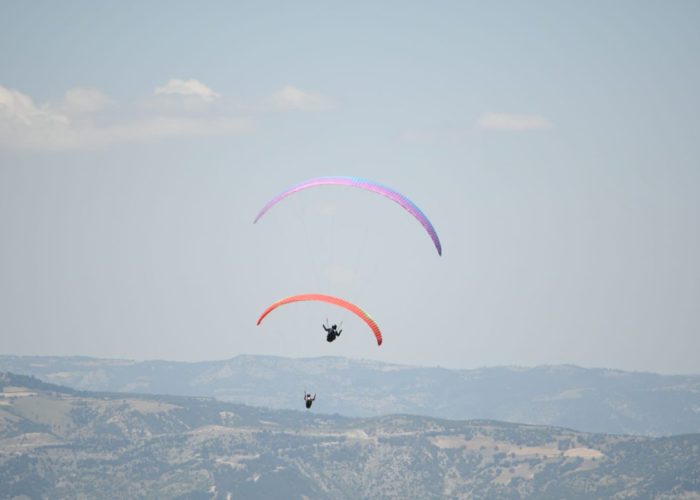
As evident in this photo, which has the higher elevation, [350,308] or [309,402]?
[350,308]

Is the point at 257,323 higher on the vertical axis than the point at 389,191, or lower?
lower

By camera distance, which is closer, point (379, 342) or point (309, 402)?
point (379, 342)

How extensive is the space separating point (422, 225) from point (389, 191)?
5286mm

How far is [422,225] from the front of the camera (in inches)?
4924

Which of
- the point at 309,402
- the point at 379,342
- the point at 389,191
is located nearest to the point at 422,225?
the point at 389,191

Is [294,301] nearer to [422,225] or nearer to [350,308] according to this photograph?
[350,308]

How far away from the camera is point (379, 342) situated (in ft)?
386

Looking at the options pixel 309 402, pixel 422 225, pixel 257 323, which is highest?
pixel 422 225

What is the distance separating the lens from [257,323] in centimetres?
13038

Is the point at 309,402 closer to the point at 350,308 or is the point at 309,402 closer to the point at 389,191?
the point at 350,308

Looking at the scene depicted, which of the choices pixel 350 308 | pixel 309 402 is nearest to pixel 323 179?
pixel 350 308

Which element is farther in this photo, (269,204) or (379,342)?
(269,204)

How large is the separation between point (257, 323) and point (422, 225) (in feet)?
72.7

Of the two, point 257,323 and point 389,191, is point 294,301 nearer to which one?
point 257,323
